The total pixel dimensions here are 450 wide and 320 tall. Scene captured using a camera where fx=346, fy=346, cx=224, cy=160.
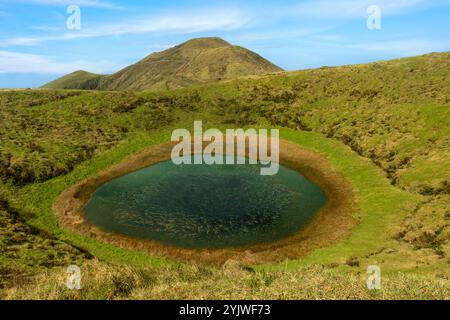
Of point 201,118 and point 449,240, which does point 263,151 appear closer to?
point 201,118

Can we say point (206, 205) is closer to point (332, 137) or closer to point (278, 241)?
point (278, 241)

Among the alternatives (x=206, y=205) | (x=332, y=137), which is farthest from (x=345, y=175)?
(x=206, y=205)

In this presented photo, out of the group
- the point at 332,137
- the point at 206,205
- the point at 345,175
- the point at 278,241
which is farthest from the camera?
the point at 332,137

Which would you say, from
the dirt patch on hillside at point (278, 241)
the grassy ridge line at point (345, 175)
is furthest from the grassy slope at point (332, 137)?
the dirt patch on hillside at point (278, 241)

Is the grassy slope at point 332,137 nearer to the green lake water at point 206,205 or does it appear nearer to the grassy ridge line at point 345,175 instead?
the grassy ridge line at point 345,175

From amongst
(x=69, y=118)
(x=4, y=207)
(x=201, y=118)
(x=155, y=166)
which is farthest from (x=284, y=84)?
(x=4, y=207)
